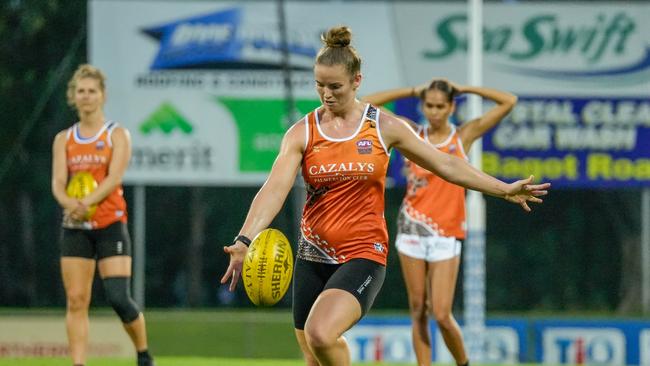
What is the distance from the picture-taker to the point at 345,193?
618 centimetres

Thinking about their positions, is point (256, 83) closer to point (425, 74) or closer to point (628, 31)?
point (425, 74)

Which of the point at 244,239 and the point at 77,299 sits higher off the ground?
the point at 244,239

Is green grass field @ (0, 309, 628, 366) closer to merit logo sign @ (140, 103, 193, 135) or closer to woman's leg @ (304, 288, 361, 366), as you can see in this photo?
merit logo sign @ (140, 103, 193, 135)

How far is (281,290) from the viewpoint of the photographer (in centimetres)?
578

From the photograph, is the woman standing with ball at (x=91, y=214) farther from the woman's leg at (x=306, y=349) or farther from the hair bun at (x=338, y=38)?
the hair bun at (x=338, y=38)

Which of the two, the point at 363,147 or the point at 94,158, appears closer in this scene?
the point at 363,147

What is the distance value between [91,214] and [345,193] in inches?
109

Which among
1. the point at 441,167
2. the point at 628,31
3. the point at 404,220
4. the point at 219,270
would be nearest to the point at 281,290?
the point at 441,167

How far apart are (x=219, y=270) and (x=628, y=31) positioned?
698 cm

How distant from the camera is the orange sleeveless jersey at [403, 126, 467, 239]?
849 cm

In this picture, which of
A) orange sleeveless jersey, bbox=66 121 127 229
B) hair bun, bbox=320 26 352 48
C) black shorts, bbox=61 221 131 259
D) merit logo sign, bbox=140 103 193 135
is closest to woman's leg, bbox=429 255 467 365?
black shorts, bbox=61 221 131 259

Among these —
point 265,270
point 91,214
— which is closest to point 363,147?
point 265,270

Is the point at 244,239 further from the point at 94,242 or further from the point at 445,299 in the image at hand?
the point at 94,242

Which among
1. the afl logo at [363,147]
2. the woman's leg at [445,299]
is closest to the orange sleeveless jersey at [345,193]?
the afl logo at [363,147]
